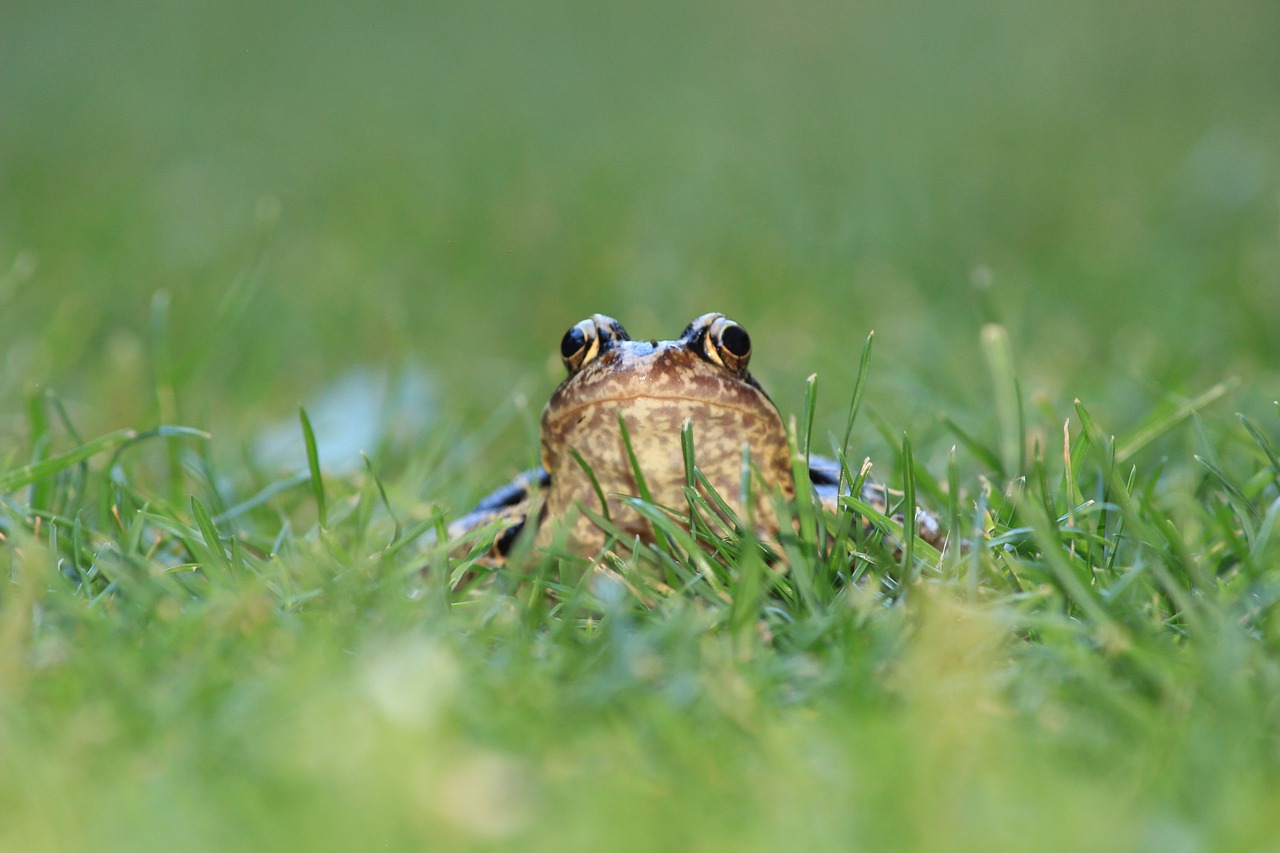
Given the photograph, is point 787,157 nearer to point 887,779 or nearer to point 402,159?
point 402,159

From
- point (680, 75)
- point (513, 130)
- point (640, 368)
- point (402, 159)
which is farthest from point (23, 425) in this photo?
point (680, 75)

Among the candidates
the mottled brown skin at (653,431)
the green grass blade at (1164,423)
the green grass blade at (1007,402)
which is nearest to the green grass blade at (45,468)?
the mottled brown skin at (653,431)

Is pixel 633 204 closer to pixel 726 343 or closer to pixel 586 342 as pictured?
pixel 586 342

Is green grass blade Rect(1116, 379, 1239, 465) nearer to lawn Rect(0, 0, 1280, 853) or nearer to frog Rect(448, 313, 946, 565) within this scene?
lawn Rect(0, 0, 1280, 853)

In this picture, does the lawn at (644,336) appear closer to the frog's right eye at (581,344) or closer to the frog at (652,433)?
the frog at (652,433)

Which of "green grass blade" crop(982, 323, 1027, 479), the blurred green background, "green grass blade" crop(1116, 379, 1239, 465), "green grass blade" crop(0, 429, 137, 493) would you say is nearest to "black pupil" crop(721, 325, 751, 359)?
"green grass blade" crop(982, 323, 1027, 479)

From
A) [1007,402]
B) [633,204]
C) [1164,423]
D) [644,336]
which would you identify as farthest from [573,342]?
[633,204]
